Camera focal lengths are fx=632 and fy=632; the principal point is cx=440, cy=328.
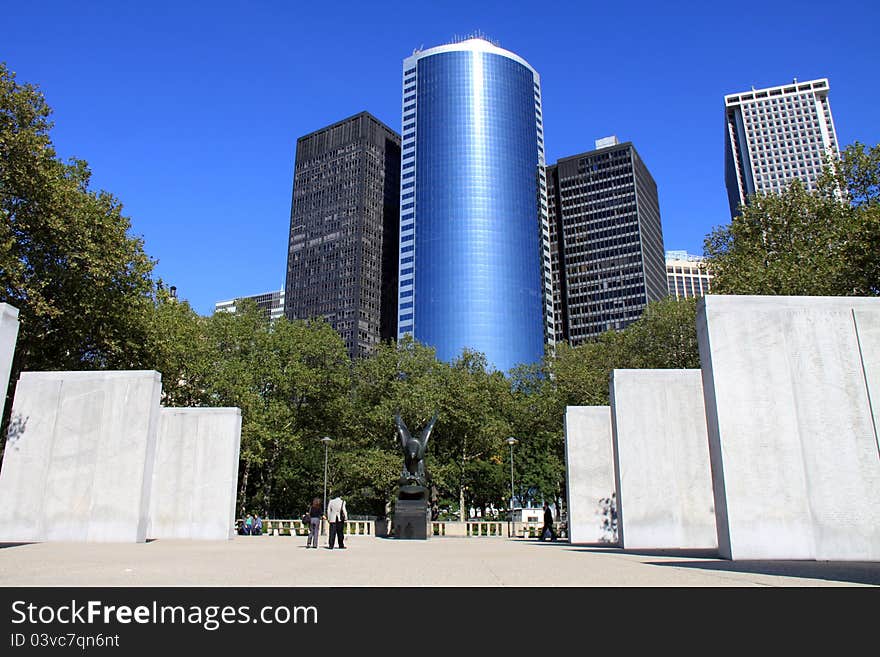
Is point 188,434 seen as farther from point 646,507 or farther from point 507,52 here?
point 507,52

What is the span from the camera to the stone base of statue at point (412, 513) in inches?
1066

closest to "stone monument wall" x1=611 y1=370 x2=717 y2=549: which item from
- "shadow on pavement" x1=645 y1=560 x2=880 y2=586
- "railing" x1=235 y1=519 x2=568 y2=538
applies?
"shadow on pavement" x1=645 y1=560 x2=880 y2=586

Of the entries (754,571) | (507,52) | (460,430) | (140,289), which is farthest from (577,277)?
(754,571)

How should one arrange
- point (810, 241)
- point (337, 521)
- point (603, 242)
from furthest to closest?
point (603, 242), point (810, 241), point (337, 521)

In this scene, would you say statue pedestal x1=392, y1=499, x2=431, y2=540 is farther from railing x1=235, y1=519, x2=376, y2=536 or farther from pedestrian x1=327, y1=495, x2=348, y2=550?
railing x1=235, y1=519, x2=376, y2=536

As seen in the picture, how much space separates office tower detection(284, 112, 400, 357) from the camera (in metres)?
159

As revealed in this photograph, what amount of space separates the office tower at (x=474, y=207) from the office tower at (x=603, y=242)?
40.4 ft

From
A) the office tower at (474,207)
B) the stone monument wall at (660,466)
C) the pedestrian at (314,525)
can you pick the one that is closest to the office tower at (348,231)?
the office tower at (474,207)

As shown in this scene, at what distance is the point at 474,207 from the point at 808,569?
124924 mm

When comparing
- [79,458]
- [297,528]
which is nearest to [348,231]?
[297,528]

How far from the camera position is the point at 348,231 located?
163m

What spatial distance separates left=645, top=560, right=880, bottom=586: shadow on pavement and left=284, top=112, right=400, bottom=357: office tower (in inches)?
5636

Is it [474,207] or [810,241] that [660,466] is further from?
[474,207]

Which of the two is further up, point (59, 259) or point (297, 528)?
point (59, 259)
